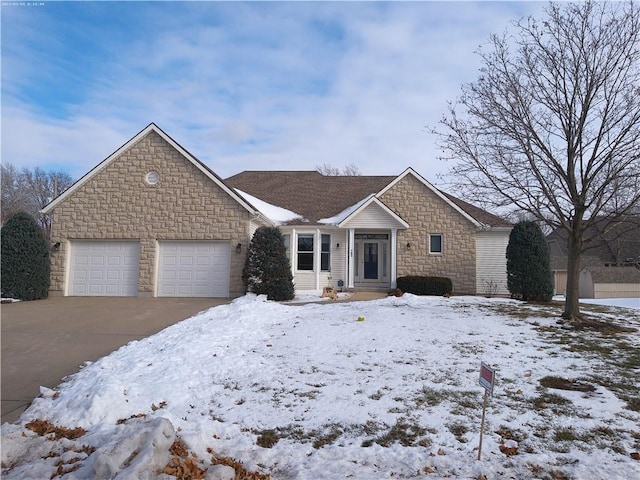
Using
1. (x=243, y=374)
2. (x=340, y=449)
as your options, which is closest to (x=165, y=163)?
(x=243, y=374)

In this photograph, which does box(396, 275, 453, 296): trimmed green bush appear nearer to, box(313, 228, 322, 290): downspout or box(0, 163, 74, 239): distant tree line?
box(313, 228, 322, 290): downspout

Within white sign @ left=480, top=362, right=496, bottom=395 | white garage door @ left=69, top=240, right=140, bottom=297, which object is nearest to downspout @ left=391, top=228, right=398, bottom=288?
white garage door @ left=69, top=240, right=140, bottom=297

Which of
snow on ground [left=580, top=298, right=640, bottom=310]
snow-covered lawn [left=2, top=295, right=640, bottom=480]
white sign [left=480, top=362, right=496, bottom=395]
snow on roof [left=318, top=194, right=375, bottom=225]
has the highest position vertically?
snow on roof [left=318, top=194, right=375, bottom=225]

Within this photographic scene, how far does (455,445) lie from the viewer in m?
4.00

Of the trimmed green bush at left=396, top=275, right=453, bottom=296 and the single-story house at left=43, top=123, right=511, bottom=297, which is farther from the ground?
the single-story house at left=43, top=123, right=511, bottom=297

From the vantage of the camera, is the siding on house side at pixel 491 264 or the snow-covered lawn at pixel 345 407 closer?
the snow-covered lawn at pixel 345 407

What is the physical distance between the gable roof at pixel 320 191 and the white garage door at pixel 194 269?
14.7 ft

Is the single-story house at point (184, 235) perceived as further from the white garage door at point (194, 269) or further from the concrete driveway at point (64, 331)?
the concrete driveway at point (64, 331)

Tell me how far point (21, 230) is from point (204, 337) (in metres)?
10.6

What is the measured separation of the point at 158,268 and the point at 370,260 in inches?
352

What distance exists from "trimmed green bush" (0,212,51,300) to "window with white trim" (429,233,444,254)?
14869 millimetres

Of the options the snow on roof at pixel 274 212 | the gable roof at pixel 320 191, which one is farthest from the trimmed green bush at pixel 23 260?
the gable roof at pixel 320 191

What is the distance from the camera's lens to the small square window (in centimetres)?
1784

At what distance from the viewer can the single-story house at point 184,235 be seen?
15.5 meters
